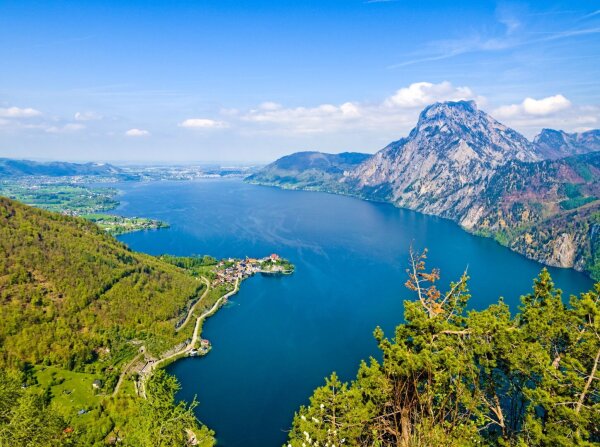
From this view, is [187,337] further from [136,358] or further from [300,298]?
[300,298]

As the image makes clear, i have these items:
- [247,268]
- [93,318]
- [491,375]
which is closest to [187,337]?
[93,318]

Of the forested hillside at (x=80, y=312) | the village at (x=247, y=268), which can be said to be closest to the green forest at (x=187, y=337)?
the forested hillside at (x=80, y=312)

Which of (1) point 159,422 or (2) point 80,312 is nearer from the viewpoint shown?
(1) point 159,422

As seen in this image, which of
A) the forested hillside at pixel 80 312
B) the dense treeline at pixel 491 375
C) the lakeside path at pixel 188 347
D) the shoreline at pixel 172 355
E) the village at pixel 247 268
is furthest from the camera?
the village at pixel 247 268

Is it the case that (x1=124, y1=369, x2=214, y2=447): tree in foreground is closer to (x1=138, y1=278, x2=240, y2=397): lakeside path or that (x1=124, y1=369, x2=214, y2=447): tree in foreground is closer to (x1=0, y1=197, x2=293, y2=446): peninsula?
(x1=0, y1=197, x2=293, y2=446): peninsula

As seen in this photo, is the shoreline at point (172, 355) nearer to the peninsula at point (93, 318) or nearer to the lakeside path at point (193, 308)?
the lakeside path at point (193, 308)

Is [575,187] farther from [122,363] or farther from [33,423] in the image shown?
[33,423]

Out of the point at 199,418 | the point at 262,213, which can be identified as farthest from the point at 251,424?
the point at 262,213

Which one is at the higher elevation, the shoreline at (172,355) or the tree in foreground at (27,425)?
the tree in foreground at (27,425)
